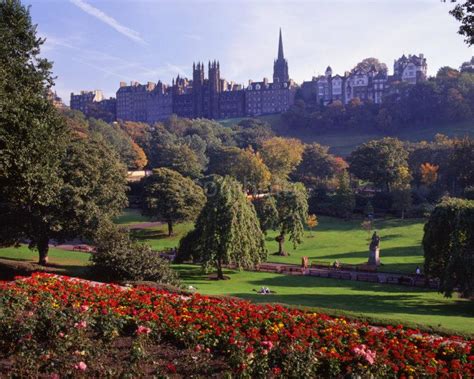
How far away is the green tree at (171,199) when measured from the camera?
52.5m

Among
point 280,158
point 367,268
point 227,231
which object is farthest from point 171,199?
point 280,158

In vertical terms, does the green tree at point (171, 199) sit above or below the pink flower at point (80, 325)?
above

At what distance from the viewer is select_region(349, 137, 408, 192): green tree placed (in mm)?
73938

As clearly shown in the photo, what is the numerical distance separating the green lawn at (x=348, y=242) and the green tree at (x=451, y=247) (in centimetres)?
809

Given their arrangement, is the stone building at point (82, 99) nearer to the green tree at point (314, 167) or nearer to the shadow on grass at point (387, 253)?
the green tree at point (314, 167)

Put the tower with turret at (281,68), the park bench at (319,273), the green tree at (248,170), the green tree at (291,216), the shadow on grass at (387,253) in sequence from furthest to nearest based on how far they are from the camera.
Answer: the tower with turret at (281,68), the green tree at (248,170), the green tree at (291,216), the shadow on grass at (387,253), the park bench at (319,273)

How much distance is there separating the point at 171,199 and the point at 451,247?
30.4m

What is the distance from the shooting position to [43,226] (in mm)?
33125

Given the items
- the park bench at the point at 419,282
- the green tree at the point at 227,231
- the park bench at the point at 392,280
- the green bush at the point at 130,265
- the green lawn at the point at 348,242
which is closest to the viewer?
the green bush at the point at 130,265

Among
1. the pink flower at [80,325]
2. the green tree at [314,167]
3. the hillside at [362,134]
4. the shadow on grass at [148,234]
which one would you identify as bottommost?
the pink flower at [80,325]

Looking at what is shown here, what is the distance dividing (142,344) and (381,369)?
5247mm

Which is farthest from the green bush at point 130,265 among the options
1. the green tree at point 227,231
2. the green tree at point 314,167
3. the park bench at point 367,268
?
the green tree at point 314,167

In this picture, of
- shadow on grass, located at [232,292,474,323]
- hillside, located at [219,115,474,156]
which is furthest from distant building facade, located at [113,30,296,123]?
shadow on grass, located at [232,292,474,323]

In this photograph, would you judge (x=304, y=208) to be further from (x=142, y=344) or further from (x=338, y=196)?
(x=142, y=344)
